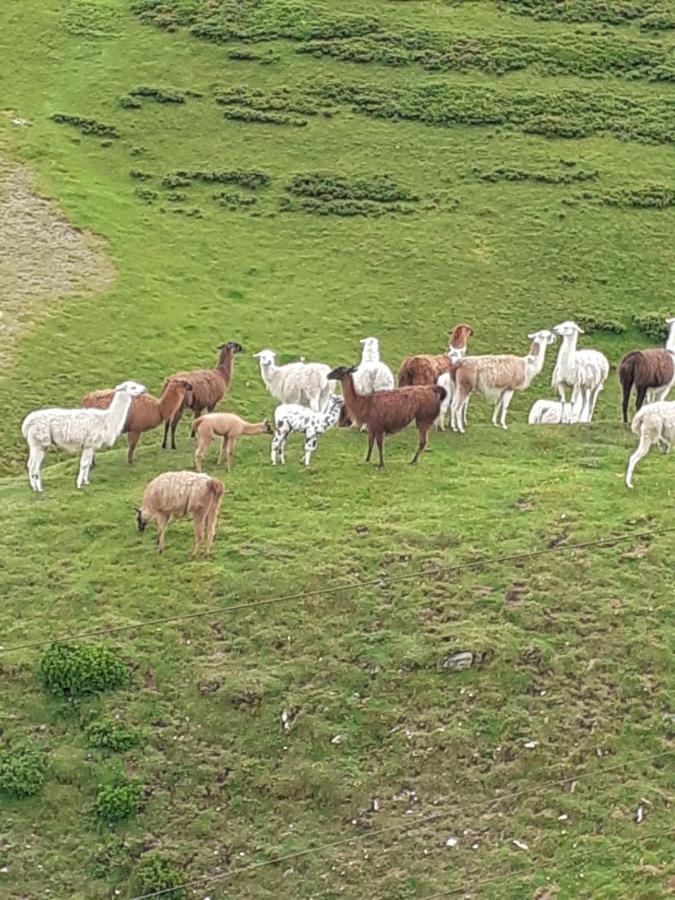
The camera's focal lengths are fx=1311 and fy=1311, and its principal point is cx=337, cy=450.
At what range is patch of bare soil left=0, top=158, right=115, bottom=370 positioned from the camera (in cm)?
3244

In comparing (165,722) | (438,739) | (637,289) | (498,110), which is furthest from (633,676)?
(498,110)

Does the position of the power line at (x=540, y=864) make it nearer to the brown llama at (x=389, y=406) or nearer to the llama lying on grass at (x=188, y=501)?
the llama lying on grass at (x=188, y=501)

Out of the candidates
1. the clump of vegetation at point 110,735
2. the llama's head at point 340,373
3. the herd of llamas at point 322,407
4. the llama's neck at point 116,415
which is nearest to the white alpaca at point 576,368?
the herd of llamas at point 322,407

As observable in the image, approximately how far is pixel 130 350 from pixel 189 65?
20920mm

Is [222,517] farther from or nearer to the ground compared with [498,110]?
nearer to the ground

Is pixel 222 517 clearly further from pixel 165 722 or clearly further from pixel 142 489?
pixel 165 722

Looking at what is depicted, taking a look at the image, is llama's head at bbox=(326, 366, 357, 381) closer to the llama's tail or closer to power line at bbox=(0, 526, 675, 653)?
power line at bbox=(0, 526, 675, 653)

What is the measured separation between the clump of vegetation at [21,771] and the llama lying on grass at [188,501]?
3930 mm

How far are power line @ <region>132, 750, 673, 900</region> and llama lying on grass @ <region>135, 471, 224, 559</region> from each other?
5.20 meters

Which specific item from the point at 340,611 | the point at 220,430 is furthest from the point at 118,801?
the point at 220,430

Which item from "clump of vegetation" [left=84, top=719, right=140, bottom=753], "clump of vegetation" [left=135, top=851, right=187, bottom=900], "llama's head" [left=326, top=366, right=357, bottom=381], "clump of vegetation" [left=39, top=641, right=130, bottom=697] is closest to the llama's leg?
"llama's head" [left=326, top=366, right=357, bottom=381]

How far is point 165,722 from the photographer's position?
15.4m

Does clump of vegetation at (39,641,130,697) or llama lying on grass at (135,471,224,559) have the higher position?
llama lying on grass at (135,471,224,559)

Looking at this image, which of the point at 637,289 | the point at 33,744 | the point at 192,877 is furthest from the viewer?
the point at 637,289
